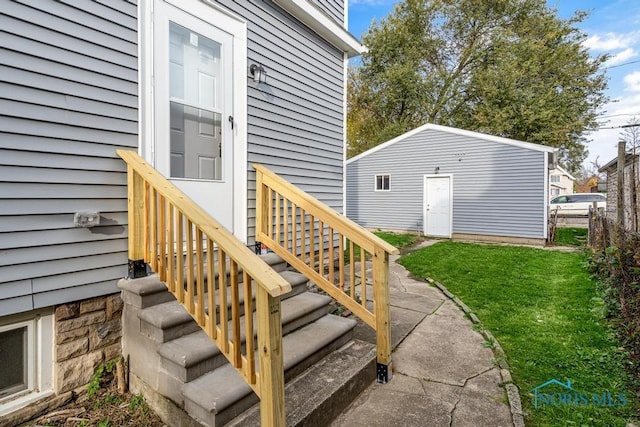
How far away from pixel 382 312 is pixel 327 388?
0.68 meters

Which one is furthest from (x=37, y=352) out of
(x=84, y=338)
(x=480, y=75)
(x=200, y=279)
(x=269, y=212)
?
(x=480, y=75)

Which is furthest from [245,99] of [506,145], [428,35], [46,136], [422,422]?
[428,35]

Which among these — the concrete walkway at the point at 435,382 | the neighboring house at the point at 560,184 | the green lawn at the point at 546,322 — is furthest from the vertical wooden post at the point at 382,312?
the neighboring house at the point at 560,184

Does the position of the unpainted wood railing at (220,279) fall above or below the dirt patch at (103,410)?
above

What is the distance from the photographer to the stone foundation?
85.0 inches

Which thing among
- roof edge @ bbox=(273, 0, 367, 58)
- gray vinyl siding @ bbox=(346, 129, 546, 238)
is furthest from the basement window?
roof edge @ bbox=(273, 0, 367, 58)

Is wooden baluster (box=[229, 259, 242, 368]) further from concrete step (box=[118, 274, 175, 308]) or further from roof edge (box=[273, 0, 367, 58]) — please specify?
roof edge (box=[273, 0, 367, 58])

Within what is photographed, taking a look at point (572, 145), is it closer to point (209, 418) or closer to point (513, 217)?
point (513, 217)

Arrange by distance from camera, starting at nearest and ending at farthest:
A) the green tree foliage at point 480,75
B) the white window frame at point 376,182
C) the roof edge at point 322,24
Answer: the roof edge at point 322,24
the white window frame at point 376,182
the green tree foliage at point 480,75

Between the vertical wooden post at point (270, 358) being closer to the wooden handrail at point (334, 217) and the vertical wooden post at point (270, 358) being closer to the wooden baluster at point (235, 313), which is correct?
the wooden baluster at point (235, 313)

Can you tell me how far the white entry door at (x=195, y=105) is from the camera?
2.74 meters

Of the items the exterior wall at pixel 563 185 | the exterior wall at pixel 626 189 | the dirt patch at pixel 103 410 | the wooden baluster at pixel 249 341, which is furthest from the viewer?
the exterior wall at pixel 563 185

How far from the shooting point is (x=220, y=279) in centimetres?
175

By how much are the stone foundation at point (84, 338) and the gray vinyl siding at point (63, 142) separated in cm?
9
